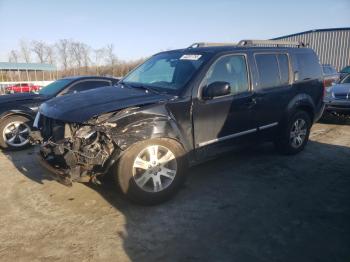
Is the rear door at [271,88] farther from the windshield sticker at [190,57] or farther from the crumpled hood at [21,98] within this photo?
the crumpled hood at [21,98]

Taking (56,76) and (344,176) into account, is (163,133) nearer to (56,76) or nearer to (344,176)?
(344,176)

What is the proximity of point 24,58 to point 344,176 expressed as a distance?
221 feet

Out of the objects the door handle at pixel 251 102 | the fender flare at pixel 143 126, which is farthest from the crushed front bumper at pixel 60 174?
the door handle at pixel 251 102

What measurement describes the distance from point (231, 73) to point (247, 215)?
6.69ft

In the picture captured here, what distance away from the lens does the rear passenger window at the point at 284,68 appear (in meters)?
5.13

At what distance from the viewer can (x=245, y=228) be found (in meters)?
3.22

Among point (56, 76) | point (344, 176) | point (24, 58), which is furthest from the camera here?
point (24, 58)

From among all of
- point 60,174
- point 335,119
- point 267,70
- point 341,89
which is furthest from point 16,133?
point 341,89

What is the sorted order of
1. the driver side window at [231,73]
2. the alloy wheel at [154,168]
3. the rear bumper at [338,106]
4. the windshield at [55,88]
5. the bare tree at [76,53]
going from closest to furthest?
the alloy wheel at [154,168], the driver side window at [231,73], the windshield at [55,88], the rear bumper at [338,106], the bare tree at [76,53]

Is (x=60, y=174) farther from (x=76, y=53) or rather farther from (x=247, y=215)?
(x=76, y=53)

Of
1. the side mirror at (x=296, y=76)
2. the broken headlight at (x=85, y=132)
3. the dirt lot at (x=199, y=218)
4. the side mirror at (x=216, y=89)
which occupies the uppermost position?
the side mirror at (x=296, y=76)

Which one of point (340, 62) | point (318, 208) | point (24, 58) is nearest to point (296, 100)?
point (318, 208)

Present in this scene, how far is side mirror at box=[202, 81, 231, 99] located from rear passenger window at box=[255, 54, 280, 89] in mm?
997

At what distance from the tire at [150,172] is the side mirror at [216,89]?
0.79m
